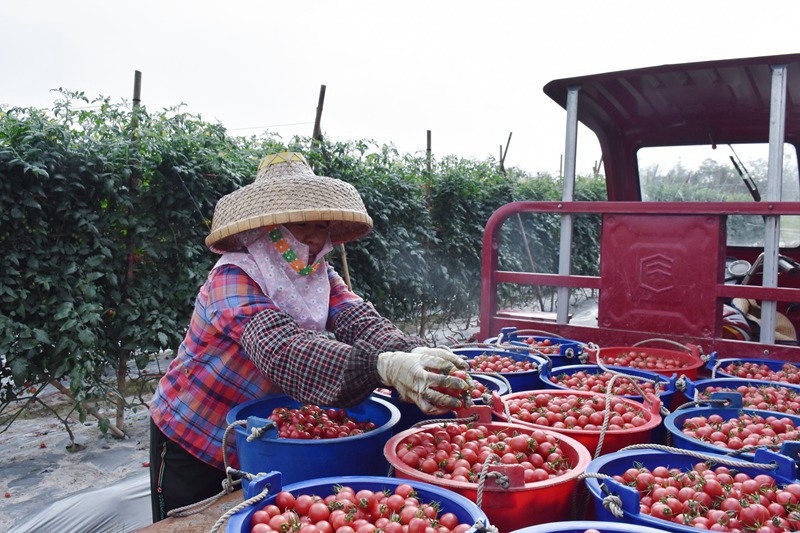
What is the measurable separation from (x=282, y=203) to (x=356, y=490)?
1.08 meters

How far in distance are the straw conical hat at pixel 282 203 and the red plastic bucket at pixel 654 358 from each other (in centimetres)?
134

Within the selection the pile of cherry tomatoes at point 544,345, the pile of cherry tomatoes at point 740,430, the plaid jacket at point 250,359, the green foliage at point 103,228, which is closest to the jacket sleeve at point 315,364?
the plaid jacket at point 250,359

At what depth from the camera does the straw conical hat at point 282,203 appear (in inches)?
85.7

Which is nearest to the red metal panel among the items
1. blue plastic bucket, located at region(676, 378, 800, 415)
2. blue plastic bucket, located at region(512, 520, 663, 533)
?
blue plastic bucket, located at region(676, 378, 800, 415)

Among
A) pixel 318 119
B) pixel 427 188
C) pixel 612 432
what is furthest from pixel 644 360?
pixel 427 188

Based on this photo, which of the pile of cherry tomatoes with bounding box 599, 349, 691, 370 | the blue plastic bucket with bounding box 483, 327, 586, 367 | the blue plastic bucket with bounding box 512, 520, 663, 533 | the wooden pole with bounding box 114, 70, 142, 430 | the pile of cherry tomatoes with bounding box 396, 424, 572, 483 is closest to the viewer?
the blue plastic bucket with bounding box 512, 520, 663, 533

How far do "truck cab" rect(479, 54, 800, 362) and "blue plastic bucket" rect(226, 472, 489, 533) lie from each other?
87.0 inches

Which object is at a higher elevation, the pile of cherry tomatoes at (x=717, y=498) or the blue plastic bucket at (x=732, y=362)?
the blue plastic bucket at (x=732, y=362)

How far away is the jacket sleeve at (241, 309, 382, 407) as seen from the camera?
1.78m

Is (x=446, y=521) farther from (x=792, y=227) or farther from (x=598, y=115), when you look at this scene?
(x=792, y=227)

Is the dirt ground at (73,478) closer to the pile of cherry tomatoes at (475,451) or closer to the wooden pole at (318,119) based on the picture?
the pile of cherry tomatoes at (475,451)

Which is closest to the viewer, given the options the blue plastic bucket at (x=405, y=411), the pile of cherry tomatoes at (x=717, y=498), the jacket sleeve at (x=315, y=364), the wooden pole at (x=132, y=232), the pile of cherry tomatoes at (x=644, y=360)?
the pile of cherry tomatoes at (x=717, y=498)

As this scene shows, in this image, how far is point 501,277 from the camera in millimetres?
3635

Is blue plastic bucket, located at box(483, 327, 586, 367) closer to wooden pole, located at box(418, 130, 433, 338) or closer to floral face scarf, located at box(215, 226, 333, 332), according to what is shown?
floral face scarf, located at box(215, 226, 333, 332)
